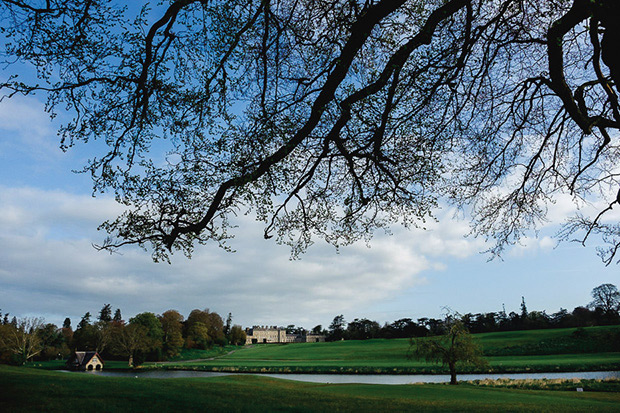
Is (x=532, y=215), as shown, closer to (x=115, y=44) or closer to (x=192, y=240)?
(x=192, y=240)

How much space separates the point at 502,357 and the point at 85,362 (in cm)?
6900

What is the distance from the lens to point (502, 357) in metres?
67.1

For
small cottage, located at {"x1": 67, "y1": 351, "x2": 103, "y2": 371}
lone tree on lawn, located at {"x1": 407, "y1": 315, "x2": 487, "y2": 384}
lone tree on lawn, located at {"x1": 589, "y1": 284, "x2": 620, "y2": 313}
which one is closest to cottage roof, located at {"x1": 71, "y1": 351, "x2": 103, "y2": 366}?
small cottage, located at {"x1": 67, "y1": 351, "x2": 103, "y2": 371}

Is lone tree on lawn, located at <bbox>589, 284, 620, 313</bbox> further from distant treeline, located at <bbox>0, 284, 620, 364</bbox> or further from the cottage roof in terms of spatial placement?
the cottage roof

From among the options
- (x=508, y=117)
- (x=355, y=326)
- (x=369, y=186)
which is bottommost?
(x=355, y=326)

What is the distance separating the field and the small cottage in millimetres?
8507

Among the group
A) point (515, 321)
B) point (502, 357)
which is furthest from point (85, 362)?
point (515, 321)

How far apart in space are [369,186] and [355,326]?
12461cm

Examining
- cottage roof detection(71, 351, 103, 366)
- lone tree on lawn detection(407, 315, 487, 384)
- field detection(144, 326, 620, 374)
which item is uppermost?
lone tree on lawn detection(407, 315, 487, 384)

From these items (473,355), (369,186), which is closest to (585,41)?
(369,186)

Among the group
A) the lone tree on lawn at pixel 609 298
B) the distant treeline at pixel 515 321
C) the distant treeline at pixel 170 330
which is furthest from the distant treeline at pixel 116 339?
the lone tree on lawn at pixel 609 298

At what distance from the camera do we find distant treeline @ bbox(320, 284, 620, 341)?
8838 centimetres

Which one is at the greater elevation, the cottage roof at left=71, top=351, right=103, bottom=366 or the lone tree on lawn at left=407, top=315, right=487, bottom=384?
the lone tree on lawn at left=407, top=315, right=487, bottom=384

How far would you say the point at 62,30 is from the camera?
762 cm
